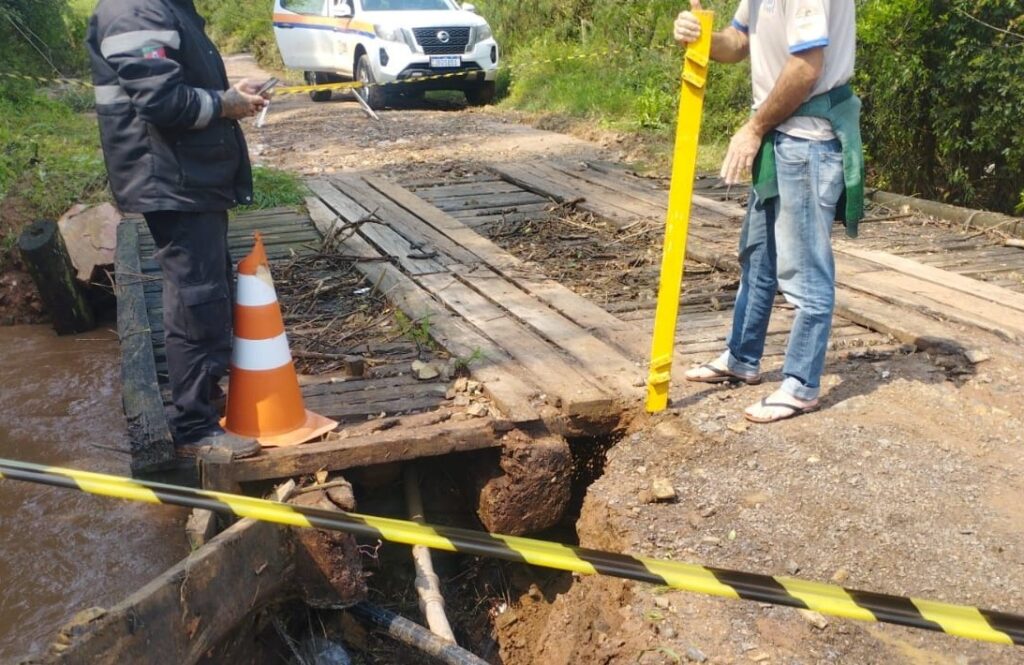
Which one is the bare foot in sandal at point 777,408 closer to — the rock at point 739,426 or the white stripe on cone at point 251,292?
the rock at point 739,426

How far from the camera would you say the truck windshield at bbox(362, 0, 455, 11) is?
14742 millimetres

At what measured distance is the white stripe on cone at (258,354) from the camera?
12.4 feet

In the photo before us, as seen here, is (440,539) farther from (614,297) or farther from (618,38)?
(618,38)

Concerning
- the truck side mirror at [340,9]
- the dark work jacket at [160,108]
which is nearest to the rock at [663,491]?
the dark work jacket at [160,108]

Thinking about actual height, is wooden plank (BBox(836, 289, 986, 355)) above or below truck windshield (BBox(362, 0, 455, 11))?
below

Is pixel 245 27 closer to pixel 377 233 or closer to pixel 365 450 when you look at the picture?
pixel 377 233

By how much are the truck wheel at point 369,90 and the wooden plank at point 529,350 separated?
9668 millimetres

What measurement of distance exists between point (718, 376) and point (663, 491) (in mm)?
928

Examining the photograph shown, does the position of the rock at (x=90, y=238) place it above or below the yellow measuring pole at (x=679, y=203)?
below

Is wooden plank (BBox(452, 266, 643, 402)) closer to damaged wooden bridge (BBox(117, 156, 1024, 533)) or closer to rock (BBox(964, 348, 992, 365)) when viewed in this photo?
damaged wooden bridge (BBox(117, 156, 1024, 533))

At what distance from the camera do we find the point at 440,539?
93.2 inches

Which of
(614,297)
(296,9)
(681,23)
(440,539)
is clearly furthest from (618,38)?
(440,539)

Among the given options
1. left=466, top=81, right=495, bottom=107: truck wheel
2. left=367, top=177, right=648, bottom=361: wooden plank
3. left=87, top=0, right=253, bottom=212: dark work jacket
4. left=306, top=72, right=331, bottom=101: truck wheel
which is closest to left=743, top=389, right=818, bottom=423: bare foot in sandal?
left=367, top=177, right=648, bottom=361: wooden plank

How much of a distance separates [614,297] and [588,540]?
2.12 meters
